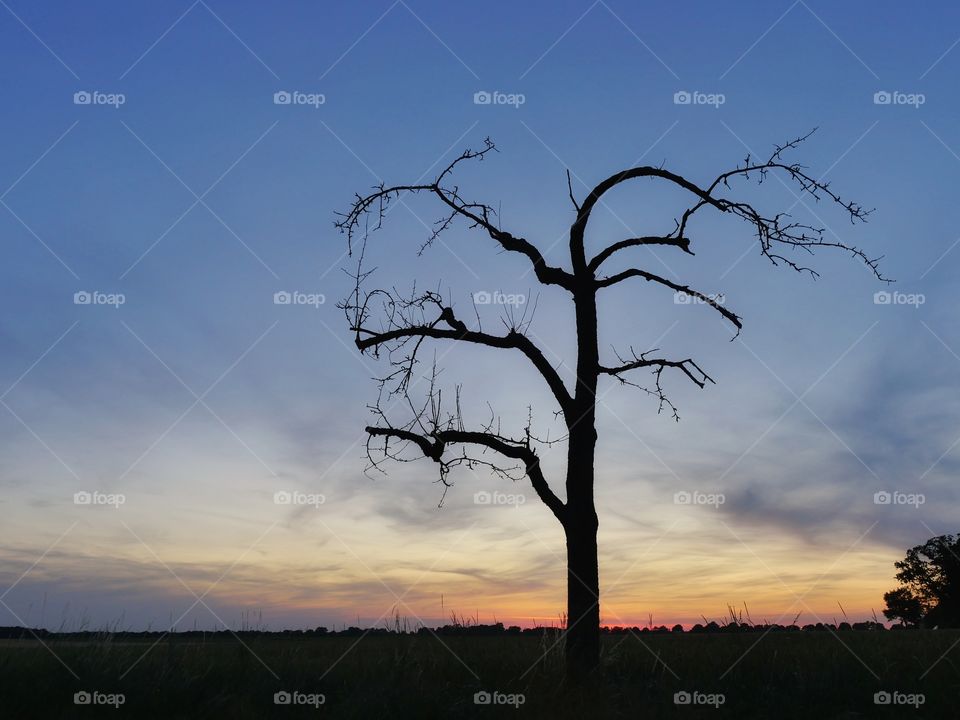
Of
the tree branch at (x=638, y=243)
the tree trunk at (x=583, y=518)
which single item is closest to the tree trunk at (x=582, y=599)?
the tree trunk at (x=583, y=518)

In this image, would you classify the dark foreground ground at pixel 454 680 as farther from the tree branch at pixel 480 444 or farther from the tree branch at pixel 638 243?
the tree branch at pixel 638 243

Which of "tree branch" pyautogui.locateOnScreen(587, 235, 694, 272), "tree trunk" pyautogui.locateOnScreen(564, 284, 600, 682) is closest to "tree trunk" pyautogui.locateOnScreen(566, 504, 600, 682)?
"tree trunk" pyautogui.locateOnScreen(564, 284, 600, 682)

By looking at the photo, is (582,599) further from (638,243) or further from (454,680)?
(638,243)

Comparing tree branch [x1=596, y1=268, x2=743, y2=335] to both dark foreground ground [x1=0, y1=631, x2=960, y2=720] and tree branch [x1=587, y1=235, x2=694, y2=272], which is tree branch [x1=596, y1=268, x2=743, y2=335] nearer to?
tree branch [x1=587, y1=235, x2=694, y2=272]

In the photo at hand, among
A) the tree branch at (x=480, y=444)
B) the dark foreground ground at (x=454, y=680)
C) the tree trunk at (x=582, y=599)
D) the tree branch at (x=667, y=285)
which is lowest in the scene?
the dark foreground ground at (x=454, y=680)

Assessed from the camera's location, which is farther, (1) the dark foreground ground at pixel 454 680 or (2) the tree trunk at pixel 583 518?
(2) the tree trunk at pixel 583 518

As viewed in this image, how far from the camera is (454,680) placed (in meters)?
11.2

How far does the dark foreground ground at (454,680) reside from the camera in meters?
9.16

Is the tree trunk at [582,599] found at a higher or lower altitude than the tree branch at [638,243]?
lower

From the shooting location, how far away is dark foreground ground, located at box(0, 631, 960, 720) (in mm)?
9156

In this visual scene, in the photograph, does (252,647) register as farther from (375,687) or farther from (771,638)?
(771,638)

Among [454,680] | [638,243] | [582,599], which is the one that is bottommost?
[454,680]

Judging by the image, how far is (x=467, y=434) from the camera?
11.1 m

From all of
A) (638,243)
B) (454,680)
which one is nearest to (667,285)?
(638,243)
